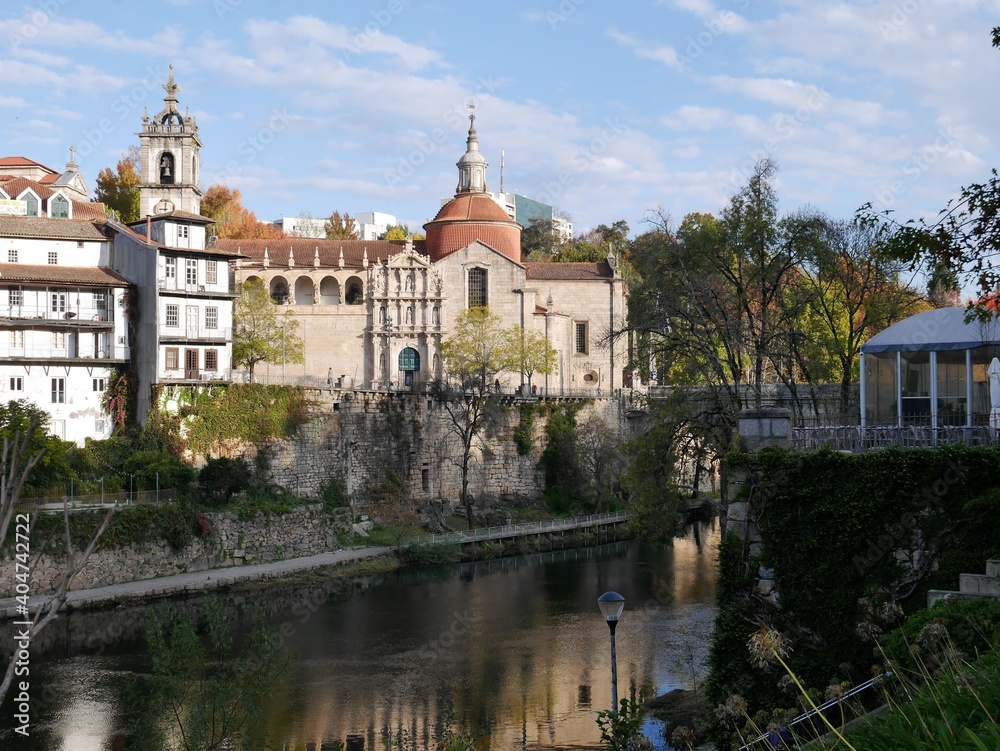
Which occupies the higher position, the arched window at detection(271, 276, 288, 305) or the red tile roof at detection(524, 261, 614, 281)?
the red tile roof at detection(524, 261, 614, 281)

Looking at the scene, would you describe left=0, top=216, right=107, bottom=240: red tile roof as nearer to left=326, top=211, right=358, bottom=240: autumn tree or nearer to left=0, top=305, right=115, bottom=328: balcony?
left=0, top=305, right=115, bottom=328: balcony

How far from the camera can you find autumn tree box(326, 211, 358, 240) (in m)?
83.9

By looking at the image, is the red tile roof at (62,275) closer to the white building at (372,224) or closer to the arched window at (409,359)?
the arched window at (409,359)

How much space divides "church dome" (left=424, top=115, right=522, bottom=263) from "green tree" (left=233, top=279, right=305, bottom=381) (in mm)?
12363

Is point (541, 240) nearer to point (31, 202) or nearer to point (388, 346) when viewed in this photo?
point (388, 346)

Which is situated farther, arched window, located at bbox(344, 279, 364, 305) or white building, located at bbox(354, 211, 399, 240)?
white building, located at bbox(354, 211, 399, 240)

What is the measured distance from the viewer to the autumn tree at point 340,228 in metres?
83.9

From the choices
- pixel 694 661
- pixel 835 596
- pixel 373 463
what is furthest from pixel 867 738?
pixel 373 463

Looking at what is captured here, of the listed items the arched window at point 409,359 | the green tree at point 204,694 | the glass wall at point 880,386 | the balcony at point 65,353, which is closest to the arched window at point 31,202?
the balcony at point 65,353

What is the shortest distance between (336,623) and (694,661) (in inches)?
435

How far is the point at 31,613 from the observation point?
29.7 meters

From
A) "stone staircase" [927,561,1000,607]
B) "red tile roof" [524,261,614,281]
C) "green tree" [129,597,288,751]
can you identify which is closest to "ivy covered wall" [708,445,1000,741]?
"stone staircase" [927,561,1000,607]

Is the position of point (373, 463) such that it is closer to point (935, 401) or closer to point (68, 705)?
point (68, 705)

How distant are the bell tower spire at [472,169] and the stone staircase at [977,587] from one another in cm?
5639
